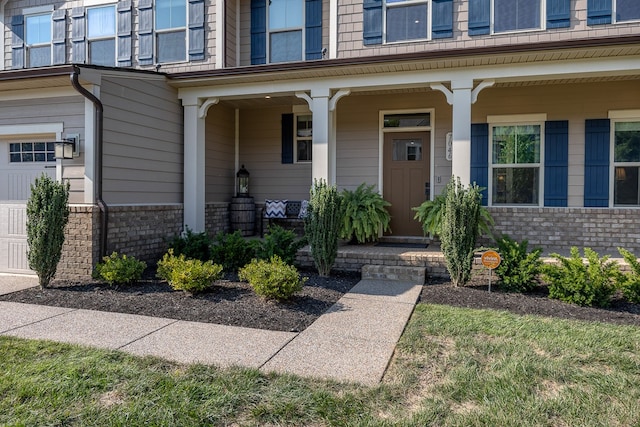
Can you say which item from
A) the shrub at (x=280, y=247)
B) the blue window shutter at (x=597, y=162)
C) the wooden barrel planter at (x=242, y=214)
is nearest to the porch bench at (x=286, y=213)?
the wooden barrel planter at (x=242, y=214)

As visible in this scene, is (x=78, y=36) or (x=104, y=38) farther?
(x=78, y=36)

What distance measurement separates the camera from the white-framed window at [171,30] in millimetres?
9453

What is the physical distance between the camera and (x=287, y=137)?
9297 millimetres

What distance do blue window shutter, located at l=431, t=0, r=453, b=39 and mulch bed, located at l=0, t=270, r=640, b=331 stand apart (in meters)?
4.59

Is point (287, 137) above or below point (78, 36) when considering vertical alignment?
below

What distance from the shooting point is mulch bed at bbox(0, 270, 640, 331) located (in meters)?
4.72

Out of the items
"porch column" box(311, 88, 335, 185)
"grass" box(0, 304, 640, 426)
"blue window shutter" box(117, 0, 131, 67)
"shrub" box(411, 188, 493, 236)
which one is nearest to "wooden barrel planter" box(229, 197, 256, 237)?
"porch column" box(311, 88, 335, 185)

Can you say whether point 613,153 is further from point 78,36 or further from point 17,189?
point 78,36

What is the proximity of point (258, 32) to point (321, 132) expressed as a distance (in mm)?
3324

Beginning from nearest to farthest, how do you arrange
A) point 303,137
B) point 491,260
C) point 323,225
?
1. point 491,260
2. point 323,225
3. point 303,137

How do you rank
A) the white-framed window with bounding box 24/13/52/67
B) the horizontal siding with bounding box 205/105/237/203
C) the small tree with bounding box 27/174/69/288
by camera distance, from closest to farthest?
the small tree with bounding box 27/174/69/288 < the horizontal siding with bounding box 205/105/237/203 < the white-framed window with bounding box 24/13/52/67

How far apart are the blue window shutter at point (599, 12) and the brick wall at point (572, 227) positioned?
125 inches

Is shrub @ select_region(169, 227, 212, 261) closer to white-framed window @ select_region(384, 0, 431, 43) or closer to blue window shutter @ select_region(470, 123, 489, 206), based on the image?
blue window shutter @ select_region(470, 123, 489, 206)

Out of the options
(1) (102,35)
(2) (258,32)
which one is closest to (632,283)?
(2) (258,32)
